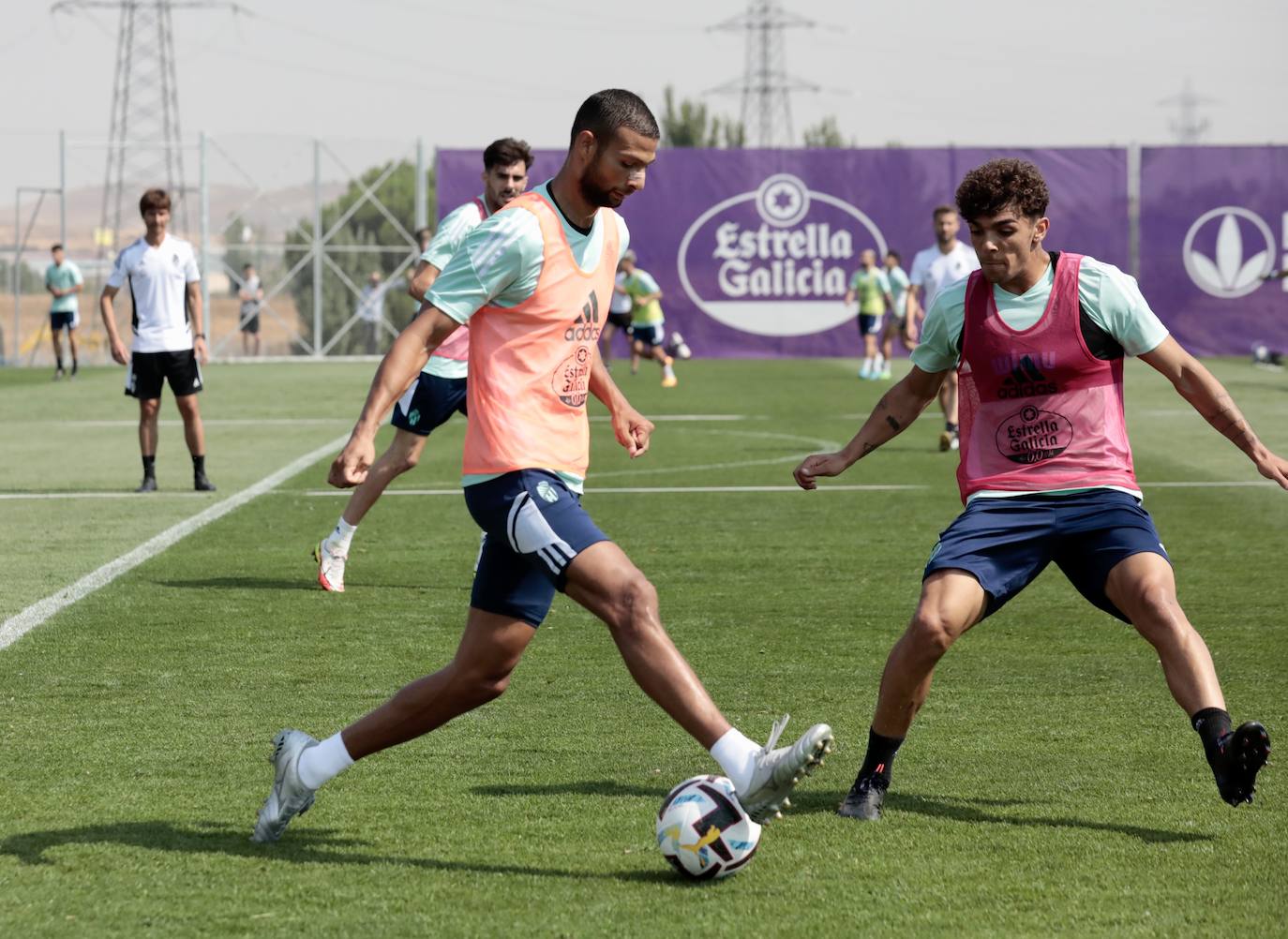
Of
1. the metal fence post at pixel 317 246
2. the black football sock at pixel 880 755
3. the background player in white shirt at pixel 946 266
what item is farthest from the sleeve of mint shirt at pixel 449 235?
the metal fence post at pixel 317 246

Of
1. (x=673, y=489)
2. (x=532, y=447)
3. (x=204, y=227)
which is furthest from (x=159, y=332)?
(x=204, y=227)

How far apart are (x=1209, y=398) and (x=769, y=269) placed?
32.5m

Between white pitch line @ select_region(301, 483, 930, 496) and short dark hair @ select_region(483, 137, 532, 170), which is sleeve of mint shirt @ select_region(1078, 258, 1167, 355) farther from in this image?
white pitch line @ select_region(301, 483, 930, 496)

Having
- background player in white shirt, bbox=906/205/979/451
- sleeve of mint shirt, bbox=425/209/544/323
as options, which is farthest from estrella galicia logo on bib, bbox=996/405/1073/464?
background player in white shirt, bbox=906/205/979/451

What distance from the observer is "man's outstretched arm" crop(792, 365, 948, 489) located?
5.76 metres

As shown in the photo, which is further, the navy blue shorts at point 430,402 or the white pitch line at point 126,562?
the navy blue shorts at point 430,402

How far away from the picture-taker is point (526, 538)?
4.79 metres

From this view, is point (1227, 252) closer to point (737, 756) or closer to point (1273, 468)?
point (1273, 468)

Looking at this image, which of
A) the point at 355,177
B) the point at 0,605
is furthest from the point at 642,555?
the point at 355,177

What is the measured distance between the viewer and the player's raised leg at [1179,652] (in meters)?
5.08

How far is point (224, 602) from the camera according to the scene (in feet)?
30.2

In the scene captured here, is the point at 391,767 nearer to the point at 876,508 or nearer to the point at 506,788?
the point at 506,788

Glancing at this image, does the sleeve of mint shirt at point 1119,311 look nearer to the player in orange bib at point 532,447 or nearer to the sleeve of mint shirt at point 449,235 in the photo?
the player in orange bib at point 532,447

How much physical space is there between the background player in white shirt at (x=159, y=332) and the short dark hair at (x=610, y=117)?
928cm
